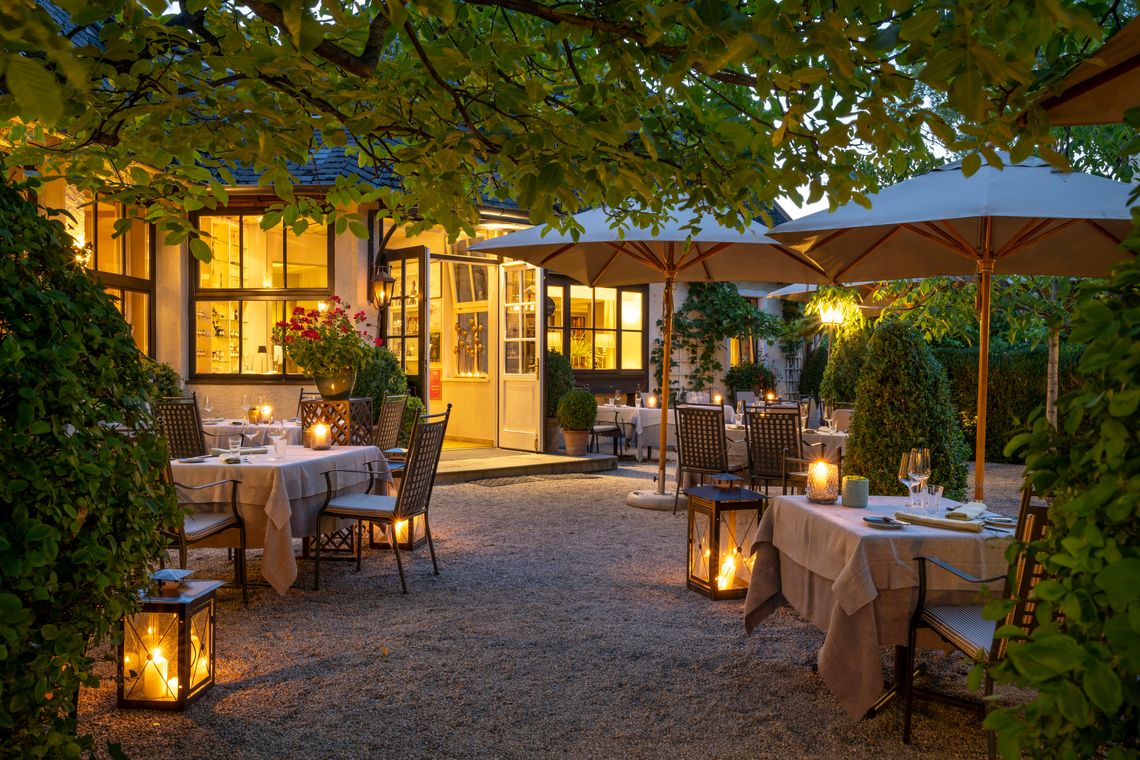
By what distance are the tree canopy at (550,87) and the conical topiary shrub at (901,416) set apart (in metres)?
1.89

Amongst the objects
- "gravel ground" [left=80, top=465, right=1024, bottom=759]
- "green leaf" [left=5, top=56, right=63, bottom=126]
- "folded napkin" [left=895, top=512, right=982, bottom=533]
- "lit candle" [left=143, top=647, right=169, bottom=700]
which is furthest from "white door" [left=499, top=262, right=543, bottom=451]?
"green leaf" [left=5, top=56, right=63, bottom=126]

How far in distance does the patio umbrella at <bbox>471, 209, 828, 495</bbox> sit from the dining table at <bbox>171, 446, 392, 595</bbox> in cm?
343

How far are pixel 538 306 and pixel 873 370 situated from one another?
6382mm

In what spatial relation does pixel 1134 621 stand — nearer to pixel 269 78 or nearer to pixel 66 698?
pixel 66 698

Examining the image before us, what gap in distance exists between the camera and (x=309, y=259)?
10.7 metres

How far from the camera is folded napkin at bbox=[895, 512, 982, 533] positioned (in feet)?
11.1

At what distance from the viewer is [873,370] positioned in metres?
5.32

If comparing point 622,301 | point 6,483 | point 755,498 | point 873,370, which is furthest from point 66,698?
point 622,301

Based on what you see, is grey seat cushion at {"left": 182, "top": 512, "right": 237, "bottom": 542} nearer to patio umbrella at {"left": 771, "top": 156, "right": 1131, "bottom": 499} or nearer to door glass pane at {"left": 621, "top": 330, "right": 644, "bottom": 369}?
patio umbrella at {"left": 771, "top": 156, "right": 1131, "bottom": 499}

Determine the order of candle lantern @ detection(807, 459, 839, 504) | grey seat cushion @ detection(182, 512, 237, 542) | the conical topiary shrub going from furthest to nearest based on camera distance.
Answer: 1. the conical topiary shrub
2. grey seat cushion @ detection(182, 512, 237, 542)
3. candle lantern @ detection(807, 459, 839, 504)

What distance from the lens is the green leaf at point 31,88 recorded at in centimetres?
114

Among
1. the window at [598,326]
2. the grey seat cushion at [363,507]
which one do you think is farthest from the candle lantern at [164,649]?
the window at [598,326]

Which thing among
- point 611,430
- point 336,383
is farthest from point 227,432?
point 611,430

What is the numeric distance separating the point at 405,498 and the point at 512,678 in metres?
1.68
